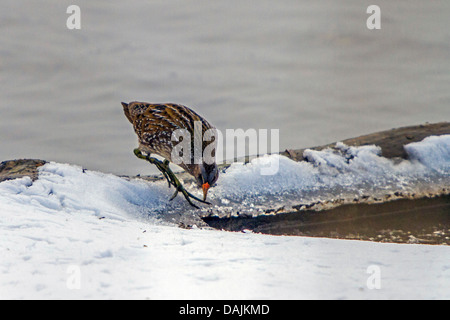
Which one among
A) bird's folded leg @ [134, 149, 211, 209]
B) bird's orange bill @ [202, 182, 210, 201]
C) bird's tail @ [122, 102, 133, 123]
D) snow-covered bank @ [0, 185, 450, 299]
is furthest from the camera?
bird's tail @ [122, 102, 133, 123]

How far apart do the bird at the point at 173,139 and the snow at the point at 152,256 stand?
1.11 feet

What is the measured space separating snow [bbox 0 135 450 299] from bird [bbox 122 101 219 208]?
0.34 m

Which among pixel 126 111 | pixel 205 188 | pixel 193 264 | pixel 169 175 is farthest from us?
pixel 126 111

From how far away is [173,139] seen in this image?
5676 mm

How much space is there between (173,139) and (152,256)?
2.22 metres

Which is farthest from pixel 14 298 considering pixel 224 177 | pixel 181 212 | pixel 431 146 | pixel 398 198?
pixel 431 146

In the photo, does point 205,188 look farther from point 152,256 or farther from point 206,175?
point 152,256

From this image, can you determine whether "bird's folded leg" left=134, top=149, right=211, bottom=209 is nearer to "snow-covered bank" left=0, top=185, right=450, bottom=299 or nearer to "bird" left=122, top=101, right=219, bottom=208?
"bird" left=122, top=101, right=219, bottom=208

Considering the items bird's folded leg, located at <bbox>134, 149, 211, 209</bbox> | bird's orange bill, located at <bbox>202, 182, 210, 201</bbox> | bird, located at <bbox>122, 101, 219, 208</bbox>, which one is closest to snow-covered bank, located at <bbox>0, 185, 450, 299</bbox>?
bird's orange bill, located at <bbox>202, 182, 210, 201</bbox>

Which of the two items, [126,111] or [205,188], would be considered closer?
[205,188]

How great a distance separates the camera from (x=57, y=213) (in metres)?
4.73

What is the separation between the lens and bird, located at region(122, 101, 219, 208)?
5.46m

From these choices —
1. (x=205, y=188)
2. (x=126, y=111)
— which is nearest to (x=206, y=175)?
(x=205, y=188)
